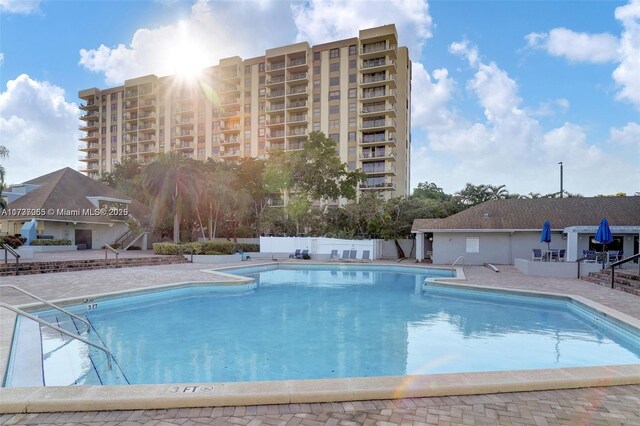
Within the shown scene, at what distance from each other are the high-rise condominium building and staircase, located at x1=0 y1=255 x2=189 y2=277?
30.9 m

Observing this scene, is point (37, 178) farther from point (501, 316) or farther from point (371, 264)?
point (501, 316)

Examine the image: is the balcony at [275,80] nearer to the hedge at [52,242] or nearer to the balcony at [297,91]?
the balcony at [297,91]

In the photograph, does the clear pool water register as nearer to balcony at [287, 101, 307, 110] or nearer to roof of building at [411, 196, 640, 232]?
roof of building at [411, 196, 640, 232]

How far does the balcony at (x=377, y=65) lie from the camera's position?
5122cm

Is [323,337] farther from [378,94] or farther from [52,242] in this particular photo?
[378,94]

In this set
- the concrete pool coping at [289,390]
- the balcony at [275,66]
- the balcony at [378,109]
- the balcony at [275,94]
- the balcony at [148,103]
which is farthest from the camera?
the balcony at [148,103]

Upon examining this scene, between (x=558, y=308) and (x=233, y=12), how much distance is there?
65.5ft

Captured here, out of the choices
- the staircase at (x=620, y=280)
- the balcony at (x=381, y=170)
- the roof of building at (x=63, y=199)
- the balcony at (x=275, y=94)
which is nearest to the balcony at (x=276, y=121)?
the balcony at (x=275, y=94)

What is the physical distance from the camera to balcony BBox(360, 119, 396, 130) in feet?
167

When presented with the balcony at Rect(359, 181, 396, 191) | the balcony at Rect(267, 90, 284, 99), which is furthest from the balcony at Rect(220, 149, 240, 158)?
the balcony at Rect(359, 181, 396, 191)

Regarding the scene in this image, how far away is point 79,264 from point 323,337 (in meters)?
15.2

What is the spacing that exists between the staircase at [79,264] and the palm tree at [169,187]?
5.97 metres

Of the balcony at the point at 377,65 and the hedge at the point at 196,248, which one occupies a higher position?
the balcony at the point at 377,65

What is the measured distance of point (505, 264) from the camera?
74.9 ft
